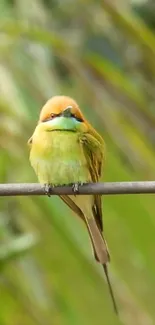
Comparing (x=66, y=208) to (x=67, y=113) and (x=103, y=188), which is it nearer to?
(x=67, y=113)

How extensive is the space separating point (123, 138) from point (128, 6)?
1.62 ft

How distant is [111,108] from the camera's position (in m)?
1.84

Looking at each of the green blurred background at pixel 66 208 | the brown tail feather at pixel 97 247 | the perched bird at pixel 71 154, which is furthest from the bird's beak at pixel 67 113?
the green blurred background at pixel 66 208

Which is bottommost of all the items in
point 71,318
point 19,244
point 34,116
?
point 71,318

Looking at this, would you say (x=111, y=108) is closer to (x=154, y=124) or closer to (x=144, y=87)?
(x=154, y=124)

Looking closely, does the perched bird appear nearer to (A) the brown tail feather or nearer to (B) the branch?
(A) the brown tail feather

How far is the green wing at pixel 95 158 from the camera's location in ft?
3.91

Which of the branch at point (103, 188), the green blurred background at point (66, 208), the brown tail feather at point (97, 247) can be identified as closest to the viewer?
the branch at point (103, 188)

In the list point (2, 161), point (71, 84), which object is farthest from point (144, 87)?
point (2, 161)

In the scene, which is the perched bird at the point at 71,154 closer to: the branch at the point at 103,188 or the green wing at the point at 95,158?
the green wing at the point at 95,158

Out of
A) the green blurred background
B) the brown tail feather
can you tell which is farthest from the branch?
the green blurred background

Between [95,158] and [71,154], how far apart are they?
0.03 metres

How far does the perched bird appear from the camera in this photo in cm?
117

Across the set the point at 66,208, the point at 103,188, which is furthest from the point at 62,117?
the point at 66,208
